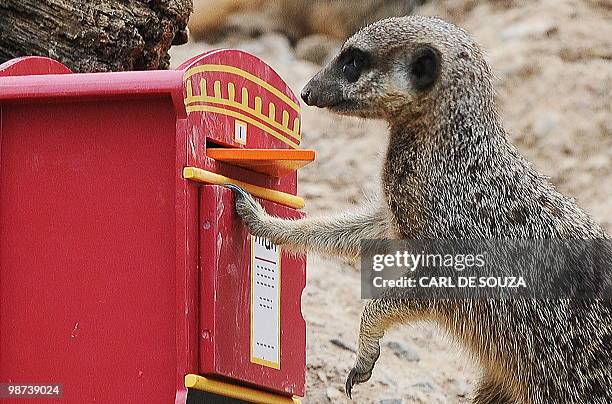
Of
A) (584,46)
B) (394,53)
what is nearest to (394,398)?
(394,53)

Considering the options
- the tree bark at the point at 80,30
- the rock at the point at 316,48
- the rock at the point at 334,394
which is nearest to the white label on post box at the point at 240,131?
the tree bark at the point at 80,30

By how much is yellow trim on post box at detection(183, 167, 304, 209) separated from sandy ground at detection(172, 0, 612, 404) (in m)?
0.99

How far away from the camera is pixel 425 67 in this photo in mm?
3850

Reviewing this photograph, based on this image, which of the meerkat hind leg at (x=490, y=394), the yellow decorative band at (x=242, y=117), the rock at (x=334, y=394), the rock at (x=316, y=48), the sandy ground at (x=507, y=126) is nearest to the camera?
the yellow decorative band at (x=242, y=117)

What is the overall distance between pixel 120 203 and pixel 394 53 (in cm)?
102

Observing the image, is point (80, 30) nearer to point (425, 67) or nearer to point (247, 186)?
point (247, 186)

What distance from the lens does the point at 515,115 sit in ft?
22.3

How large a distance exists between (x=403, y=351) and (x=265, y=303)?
5.19 feet

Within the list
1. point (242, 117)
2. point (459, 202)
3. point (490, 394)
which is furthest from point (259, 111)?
point (490, 394)

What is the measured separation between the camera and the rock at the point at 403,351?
5250 mm

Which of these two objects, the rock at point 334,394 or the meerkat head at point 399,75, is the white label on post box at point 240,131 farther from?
the rock at point 334,394

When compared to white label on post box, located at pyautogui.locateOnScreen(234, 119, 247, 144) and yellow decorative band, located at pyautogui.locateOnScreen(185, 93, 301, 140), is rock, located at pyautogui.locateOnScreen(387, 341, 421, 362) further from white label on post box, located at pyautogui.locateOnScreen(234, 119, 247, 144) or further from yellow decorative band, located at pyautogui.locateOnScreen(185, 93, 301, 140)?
white label on post box, located at pyautogui.locateOnScreen(234, 119, 247, 144)

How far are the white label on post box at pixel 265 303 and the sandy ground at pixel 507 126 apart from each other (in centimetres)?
104

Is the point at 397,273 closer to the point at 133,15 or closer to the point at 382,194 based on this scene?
the point at 382,194
